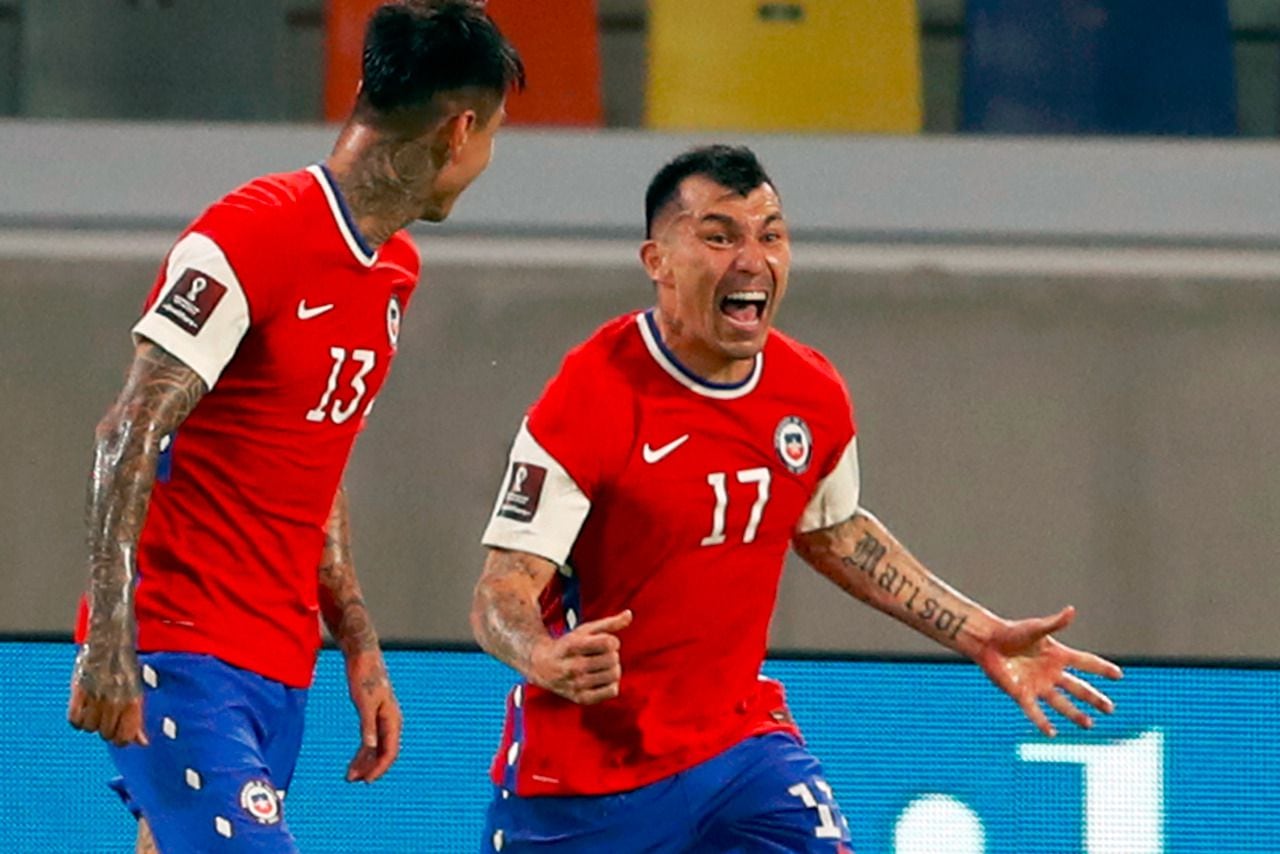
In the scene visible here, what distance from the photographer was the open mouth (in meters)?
3.32

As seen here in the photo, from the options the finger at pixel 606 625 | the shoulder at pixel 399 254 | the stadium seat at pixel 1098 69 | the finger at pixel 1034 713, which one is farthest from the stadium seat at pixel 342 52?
the finger at pixel 606 625

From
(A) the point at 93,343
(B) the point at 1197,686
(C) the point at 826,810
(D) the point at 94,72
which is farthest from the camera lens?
(D) the point at 94,72

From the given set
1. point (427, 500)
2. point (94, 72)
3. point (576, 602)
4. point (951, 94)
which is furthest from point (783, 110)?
point (576, 602)

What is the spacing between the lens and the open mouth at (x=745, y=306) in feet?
10.9

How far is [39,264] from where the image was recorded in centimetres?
546

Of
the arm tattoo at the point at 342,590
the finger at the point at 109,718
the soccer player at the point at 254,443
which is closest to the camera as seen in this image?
the finger at the point at 109,718

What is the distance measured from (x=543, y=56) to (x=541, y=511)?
125 inches

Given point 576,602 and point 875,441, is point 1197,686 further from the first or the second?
point 576,602

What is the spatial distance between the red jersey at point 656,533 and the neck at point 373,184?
1.13 feet

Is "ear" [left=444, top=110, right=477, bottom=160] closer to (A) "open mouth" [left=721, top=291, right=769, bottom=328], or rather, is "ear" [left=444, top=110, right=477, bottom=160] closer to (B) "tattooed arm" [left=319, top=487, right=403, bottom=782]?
(A) "open mouth" [left=721, top=291, right=769, bottom=328]

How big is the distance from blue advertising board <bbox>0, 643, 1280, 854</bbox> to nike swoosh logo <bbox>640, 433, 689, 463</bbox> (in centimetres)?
153

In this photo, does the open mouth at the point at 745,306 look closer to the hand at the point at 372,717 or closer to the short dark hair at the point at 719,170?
the short dark hair at the point at 719,170

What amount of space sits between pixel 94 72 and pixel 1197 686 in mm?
3410

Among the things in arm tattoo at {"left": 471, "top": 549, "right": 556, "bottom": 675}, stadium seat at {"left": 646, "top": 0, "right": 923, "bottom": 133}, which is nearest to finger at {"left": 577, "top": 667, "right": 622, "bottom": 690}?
arm tattoo at {"left": 471, "top": 549, "right": 556, "bottom": 675}
